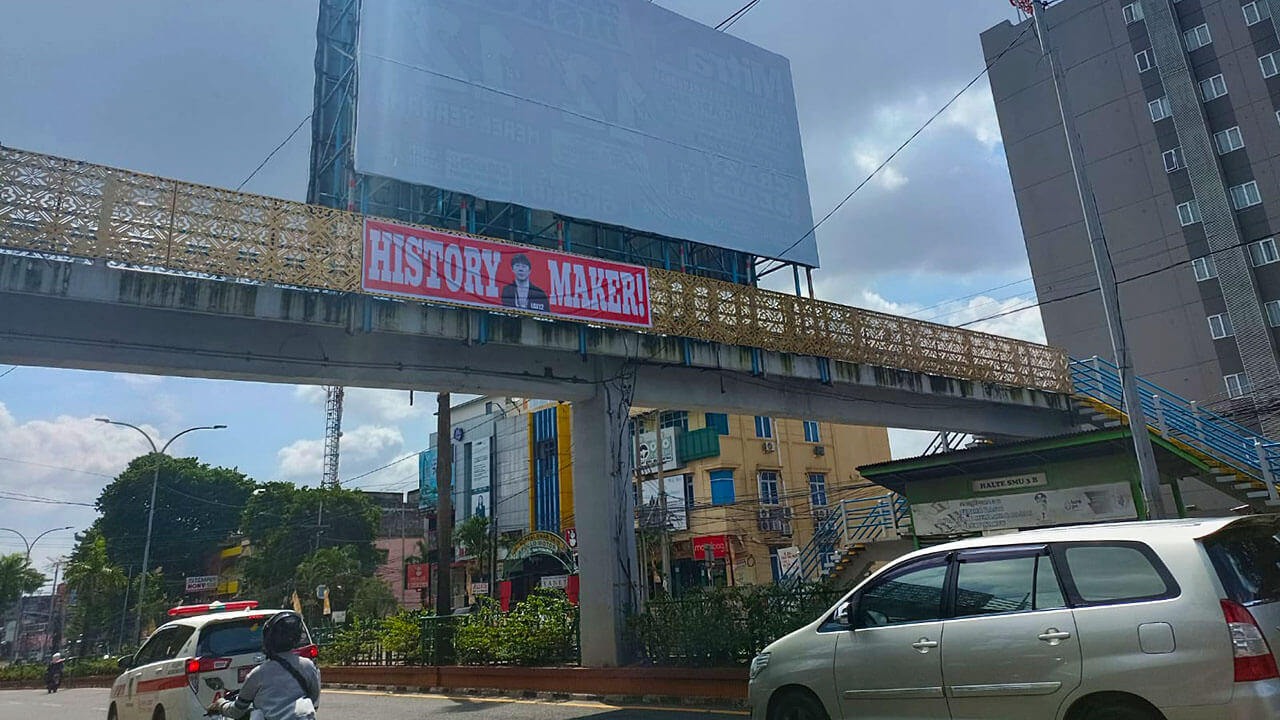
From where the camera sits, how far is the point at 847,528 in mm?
21812

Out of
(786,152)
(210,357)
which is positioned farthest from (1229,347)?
(210,357)

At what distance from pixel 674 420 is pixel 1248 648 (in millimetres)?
37702

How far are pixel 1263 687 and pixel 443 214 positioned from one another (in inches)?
773

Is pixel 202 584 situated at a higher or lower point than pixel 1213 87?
lower

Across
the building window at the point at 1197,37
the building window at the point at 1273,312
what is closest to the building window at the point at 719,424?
the building window at the point at 1273,312

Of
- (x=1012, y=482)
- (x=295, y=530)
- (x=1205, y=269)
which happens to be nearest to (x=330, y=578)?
(x=295, y=530)

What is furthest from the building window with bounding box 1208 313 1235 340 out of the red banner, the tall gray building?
the red banner

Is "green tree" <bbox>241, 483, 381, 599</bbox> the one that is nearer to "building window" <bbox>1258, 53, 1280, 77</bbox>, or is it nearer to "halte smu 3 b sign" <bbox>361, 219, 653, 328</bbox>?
"halte smu 3 b sign" <bbox>361, 219, 653, 328</bbox>

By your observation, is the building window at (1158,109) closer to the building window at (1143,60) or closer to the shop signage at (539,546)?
the building window at (1143,60)

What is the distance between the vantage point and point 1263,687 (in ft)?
14.1

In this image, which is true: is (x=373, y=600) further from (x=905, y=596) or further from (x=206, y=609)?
(x=905, y=596)

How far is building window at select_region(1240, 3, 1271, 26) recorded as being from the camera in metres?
40.1

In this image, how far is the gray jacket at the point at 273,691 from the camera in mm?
5320

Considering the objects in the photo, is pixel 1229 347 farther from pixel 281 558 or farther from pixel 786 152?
pixel 281 558
